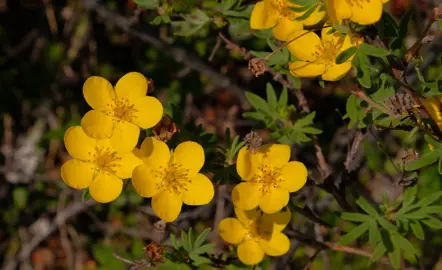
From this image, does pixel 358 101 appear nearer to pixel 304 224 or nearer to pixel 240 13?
pixel 240 13

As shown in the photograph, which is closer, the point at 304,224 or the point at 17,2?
the point at 304,224

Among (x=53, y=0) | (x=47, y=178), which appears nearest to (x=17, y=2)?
(x=53, y=0)

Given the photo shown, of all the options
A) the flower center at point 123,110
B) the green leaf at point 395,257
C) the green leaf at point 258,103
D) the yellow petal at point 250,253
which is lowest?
the yellow petal at point 250,253

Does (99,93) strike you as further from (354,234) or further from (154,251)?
(354,234)

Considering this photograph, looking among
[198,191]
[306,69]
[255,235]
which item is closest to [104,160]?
[198,191]

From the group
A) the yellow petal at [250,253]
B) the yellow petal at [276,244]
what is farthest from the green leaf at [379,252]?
the yellow petal at [250,253]

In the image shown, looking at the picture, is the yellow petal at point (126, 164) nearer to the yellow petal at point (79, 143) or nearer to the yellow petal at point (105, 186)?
the yellow petal at point (105, 186)
